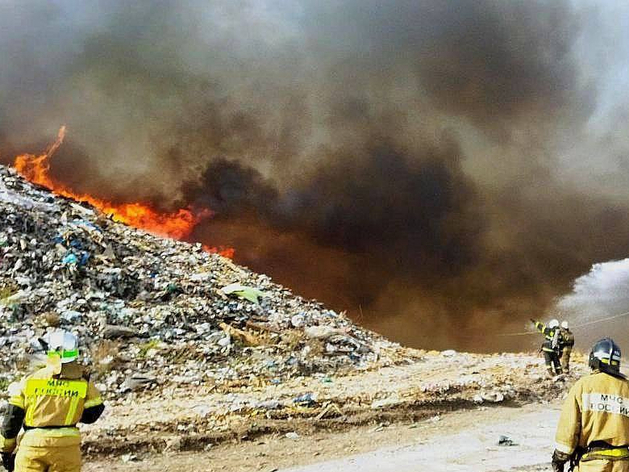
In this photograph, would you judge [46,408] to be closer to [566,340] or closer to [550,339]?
[550,339]

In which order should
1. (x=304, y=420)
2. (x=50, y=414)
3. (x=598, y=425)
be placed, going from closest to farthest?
(x=598, y=425) → (x=50, y=414) → (x=304, y=420)

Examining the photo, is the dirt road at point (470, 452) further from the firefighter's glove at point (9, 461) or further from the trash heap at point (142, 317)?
the trash heap at point (142, 317)

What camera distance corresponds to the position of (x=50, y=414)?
4.16m

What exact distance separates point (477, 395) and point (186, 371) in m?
5.64

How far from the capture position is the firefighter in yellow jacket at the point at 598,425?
4035 millimetres

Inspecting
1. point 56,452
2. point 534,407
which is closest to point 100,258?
point 534,407

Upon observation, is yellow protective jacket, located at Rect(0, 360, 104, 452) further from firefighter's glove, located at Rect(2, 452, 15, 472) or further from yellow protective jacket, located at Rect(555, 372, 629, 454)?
yellow protective jacket, located at Rect(555, 372, 629, 454)

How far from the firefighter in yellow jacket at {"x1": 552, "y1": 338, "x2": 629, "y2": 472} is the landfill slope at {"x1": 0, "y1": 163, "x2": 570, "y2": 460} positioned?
16.8 feet

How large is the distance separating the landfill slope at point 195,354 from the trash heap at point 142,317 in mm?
41

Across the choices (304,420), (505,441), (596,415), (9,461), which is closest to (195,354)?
(304,420)

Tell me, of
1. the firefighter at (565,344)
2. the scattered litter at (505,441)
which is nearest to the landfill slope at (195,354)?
the firefighter at (565,344)

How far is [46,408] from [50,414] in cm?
5

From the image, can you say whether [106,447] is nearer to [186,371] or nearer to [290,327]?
[186,371]

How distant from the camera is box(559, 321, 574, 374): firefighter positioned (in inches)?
552
